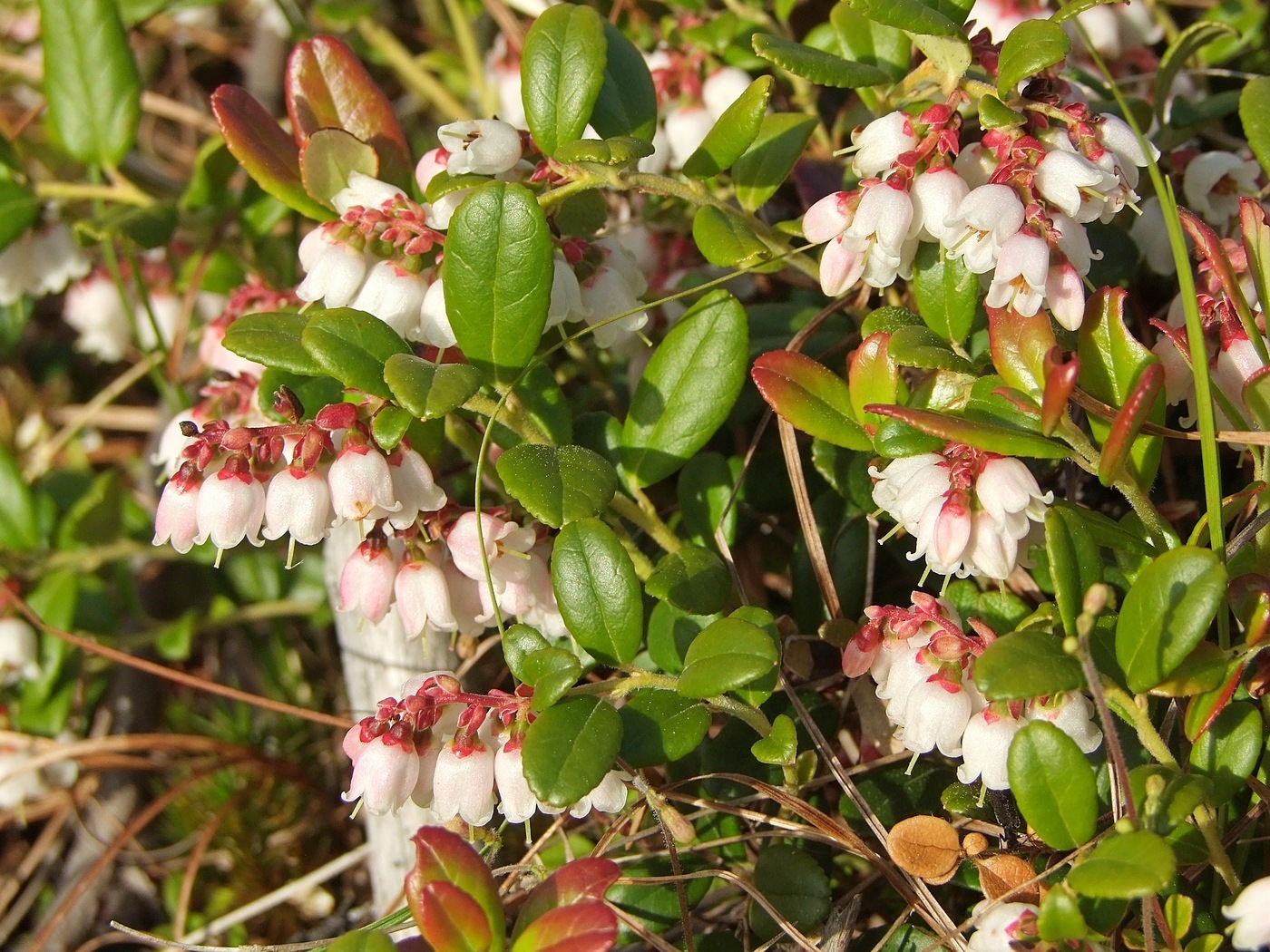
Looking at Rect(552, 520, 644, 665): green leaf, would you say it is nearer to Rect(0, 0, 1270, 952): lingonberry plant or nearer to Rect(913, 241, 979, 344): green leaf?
Rect(0, 0, 1270, 952): lingonberry plant

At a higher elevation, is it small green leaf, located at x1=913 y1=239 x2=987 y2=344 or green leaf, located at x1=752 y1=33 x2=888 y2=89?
green leaf, located at x1=752 y1=33 x2=888 y2=89

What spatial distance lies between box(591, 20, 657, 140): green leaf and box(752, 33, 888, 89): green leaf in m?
0.23

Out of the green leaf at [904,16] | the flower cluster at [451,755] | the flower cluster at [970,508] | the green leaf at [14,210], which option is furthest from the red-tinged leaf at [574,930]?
the green leaf at [14,210]

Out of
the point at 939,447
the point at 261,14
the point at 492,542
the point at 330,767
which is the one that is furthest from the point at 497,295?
the point at 261,14

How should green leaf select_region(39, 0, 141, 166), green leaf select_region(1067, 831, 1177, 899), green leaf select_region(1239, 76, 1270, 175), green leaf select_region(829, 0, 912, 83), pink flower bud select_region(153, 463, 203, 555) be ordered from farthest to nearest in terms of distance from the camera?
green leaf select_region(39, 0, 141, 166)
green leaf select_region(829, 0, 912, 83)
green leaf select_region(1239, 76, 1270, 175)
pink flower bud select_region(153, 463, 203, 555)
green leaf select_region(1067, 831, 1177, 899)

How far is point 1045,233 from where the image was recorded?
4.08 ft

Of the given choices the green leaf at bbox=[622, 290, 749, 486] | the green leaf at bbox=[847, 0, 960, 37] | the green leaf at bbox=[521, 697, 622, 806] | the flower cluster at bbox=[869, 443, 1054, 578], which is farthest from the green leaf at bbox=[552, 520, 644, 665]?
the green leaf at bbox=[847, 0, 960, 37]

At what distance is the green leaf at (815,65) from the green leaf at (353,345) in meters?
0.56

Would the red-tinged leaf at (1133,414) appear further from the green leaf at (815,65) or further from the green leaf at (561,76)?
the green leaf at (561,76)

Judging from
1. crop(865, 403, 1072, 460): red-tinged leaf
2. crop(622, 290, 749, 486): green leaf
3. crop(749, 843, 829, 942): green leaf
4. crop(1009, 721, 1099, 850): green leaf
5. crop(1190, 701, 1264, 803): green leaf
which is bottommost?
crop(749, 843, 829, 942): green leaf

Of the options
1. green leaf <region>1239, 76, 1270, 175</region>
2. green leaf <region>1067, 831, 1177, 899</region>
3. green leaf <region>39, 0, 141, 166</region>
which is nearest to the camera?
green leaf <region>1067, 831, 1177, 899</region>

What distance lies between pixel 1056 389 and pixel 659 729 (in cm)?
59

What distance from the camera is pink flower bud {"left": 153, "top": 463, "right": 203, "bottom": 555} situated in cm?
137

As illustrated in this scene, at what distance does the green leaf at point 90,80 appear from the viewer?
2055 mm
